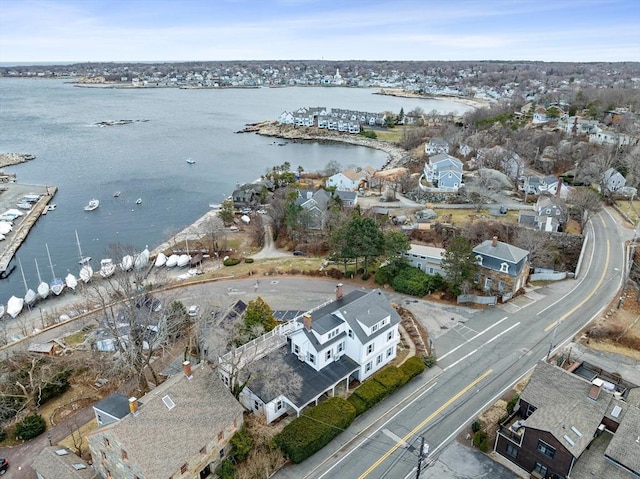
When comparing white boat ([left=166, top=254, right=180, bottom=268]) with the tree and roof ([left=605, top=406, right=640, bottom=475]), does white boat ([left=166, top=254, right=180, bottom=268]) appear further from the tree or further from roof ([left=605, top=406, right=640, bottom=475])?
roof ([left=605, top=406, right=640, bottom=475])

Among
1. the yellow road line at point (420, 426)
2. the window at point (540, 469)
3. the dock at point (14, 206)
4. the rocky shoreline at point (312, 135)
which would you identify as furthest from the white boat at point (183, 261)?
the rocky shoreline at point (312, 135)

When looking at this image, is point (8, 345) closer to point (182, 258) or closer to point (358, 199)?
point (182, 258)

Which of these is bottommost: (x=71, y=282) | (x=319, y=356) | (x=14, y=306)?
(x=14, y=306)

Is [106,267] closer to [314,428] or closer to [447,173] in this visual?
[314,428]

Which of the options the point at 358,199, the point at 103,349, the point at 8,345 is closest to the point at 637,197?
the point at 358,199

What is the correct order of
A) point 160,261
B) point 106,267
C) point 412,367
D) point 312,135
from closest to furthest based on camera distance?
1. point 412,367
2. point 106,267
3. point 160,261
4. point 312,135

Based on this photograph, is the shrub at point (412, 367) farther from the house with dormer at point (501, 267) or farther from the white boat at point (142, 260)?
the white boat at point (142, 260)

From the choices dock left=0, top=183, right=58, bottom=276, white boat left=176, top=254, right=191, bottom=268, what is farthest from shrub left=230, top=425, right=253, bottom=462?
dock left=0, top=183, right=58, bottom=276

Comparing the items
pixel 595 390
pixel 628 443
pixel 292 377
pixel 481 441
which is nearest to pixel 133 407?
pixel 292 377
